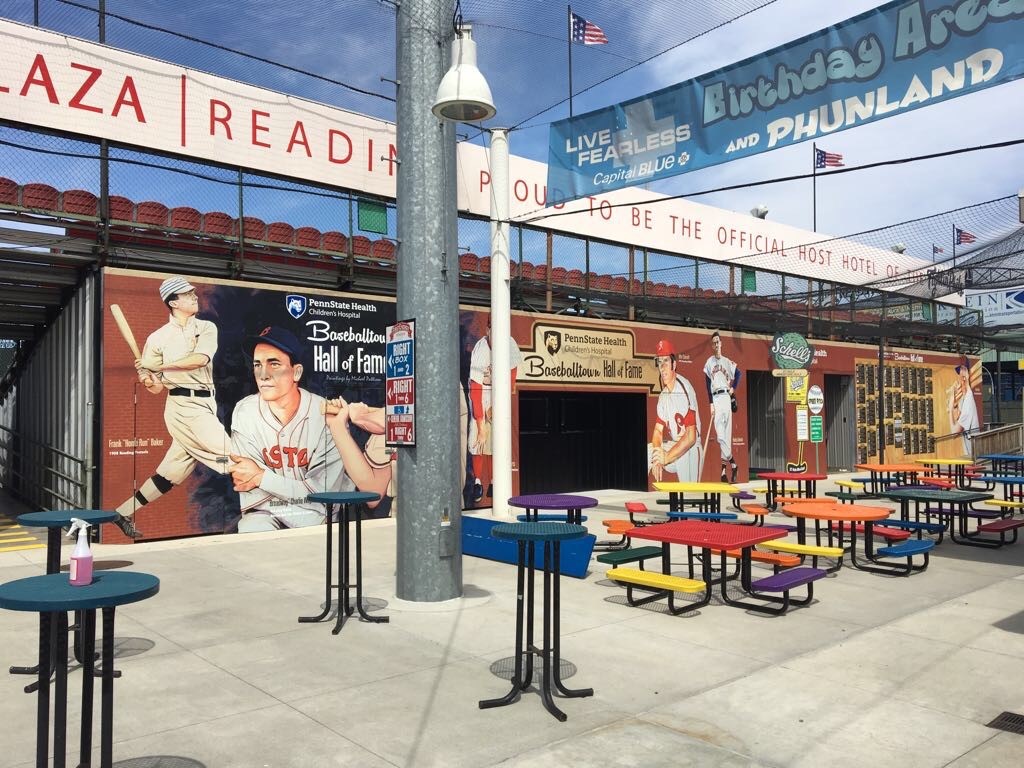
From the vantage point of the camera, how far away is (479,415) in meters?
16.9

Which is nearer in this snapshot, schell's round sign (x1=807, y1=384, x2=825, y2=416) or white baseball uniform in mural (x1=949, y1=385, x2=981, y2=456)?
schell's round sign (x1=807, y1=384, x2=825, y2=416)

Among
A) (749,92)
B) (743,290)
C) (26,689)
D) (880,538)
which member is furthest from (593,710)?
(743,290)

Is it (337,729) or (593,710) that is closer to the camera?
(337,729)

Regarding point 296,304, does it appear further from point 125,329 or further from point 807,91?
point 807,91

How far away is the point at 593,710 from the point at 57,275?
12.1 m

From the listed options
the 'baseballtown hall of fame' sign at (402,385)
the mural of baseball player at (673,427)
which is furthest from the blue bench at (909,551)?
the mural of baseball player at (673,427)

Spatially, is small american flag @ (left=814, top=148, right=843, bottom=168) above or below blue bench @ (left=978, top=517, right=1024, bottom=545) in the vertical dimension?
above

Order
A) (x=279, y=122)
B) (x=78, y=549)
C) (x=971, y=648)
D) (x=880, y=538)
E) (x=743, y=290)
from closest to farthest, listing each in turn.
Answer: (x=78, y=549) < (x=971, y=648) < (x=880, y=538) < (x=279, y=122) < (x=743, y=290)

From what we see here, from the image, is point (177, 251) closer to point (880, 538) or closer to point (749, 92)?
point (749, 92)

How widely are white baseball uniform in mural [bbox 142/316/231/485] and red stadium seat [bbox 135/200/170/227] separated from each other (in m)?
2.51

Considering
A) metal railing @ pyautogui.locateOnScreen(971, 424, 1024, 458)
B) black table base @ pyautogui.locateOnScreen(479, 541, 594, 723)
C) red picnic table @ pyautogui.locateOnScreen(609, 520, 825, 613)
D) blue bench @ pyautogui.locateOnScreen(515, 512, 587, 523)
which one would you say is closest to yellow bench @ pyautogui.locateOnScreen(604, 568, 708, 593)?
red picnic table @ pyautogui.locateOnScreen(609, 520, 825, 613)

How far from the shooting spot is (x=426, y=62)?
862 centimetres

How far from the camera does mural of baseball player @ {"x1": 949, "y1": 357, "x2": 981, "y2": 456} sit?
32.2 m

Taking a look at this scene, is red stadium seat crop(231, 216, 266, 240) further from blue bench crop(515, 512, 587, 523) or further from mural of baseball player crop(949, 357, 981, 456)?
mural of baseball player crop(949, 357, 981, 456)
